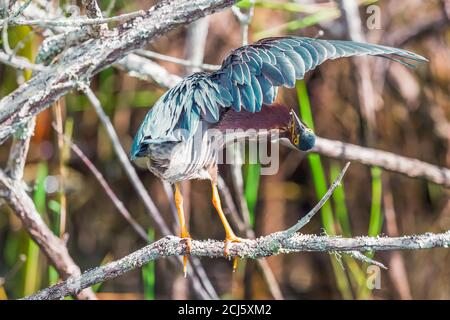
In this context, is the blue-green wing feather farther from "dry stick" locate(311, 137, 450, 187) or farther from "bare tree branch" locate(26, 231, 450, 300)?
"dry stick" locate(311, 137, 450, 187)

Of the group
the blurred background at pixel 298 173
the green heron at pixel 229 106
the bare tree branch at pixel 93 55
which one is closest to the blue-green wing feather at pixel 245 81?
the green heron at pixel 229 106

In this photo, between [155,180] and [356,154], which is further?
[155,180]

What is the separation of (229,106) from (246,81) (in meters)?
0.08

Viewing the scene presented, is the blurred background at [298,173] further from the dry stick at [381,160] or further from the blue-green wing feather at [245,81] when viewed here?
the blue-green wing feather at [245,81]

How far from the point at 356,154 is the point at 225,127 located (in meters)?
0.77

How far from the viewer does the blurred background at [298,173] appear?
2.97m

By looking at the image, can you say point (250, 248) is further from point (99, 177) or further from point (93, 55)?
point (99, 177)

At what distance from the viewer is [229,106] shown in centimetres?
169

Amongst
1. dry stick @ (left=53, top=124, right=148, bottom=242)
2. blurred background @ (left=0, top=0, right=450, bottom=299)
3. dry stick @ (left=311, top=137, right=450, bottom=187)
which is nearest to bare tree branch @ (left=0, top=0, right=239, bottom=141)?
dry stick @ (left=53, top=124, right=148, bottom=242)

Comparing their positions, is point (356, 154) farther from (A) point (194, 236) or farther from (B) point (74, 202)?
(B) point (74, 202)
